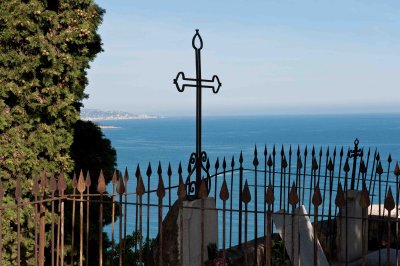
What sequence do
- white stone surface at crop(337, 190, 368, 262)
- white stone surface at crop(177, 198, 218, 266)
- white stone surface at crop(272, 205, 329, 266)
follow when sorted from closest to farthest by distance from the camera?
white stone surface at crop(177, 198, 218, 266) → white stone surface at crop(272, 205, 329, 266) → white stone surface at crop(337, 190, 368, 262)

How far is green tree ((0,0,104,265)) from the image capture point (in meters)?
10.0

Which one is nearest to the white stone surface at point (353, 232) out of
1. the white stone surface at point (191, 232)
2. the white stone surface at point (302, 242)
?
the white stone surface at point (302, 242)

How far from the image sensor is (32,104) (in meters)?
10.2

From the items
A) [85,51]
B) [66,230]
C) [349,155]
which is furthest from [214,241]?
[85,51]

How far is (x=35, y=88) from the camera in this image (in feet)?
34.2

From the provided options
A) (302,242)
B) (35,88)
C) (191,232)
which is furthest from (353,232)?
(35,88)

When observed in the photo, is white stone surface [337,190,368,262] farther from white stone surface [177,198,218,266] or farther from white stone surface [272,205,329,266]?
white stone surface [177,198,218,266]

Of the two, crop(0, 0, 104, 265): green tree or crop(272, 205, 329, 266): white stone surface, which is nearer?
crop(272, 205, 329, 266): white stone surface

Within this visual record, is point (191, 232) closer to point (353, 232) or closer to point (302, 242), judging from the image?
point (302, 242)

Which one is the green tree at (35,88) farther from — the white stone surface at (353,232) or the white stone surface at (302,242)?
the white stone surface at (353,232)

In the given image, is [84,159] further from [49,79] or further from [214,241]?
[214,241]

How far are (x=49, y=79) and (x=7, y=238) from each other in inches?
111

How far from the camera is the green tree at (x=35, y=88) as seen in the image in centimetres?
1001

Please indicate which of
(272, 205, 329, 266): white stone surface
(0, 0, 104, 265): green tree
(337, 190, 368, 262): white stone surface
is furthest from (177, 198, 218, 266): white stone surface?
(0, 0, 104, 265): green tree
